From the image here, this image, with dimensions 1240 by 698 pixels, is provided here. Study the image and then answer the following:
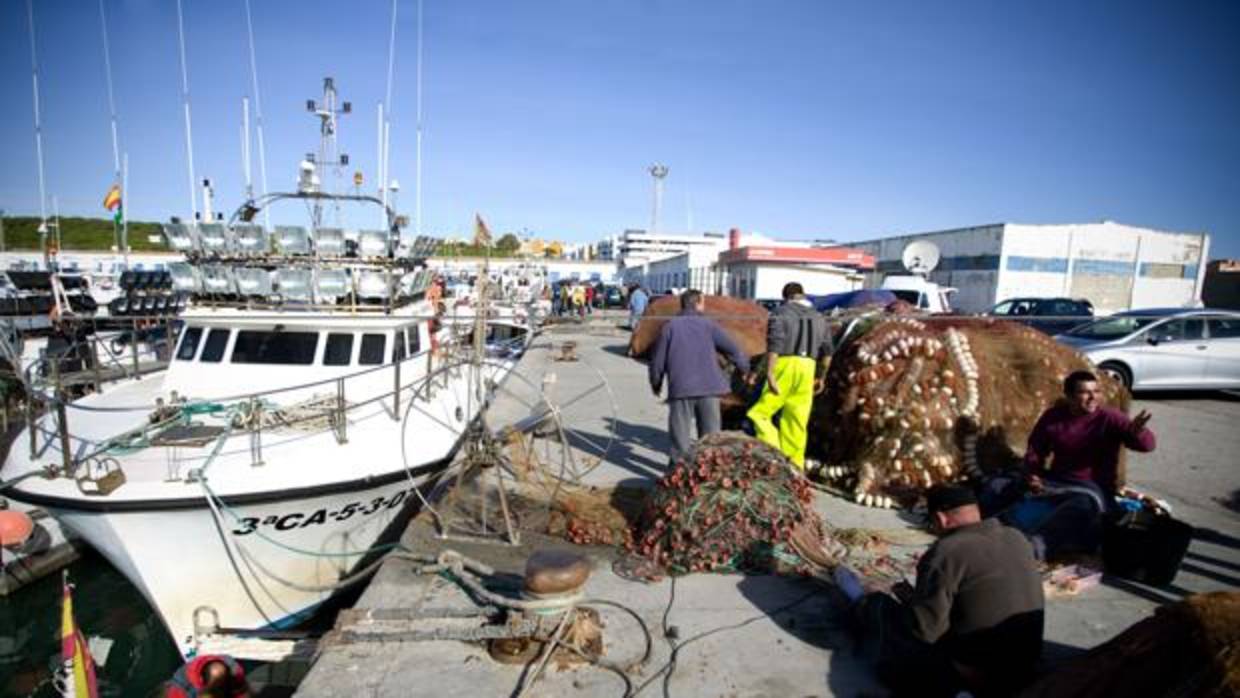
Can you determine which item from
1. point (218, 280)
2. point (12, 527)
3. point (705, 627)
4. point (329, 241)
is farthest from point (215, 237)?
point (705, 627)

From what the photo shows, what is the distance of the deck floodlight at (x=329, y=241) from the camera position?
25.2 ft

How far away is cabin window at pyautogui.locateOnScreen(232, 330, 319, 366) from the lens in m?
7.18

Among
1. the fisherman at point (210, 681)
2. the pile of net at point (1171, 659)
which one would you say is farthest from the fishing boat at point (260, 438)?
the pile of net at point (1171, 659)

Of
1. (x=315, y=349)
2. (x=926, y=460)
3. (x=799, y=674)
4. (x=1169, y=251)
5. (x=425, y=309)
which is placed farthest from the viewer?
(x=1169, y=251)

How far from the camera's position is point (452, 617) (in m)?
3.40

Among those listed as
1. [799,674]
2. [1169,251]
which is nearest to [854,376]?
[799,674]

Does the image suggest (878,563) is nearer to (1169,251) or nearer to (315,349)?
(315,349)

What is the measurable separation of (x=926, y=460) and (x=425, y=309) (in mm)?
7045

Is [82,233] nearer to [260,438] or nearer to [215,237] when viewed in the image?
[215,237]

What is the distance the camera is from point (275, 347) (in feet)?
23.6

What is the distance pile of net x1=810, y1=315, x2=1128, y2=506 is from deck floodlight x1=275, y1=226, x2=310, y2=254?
643 centimetres

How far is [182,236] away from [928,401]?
27.8 feet

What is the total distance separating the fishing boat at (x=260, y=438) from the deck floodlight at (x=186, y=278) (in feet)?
0.05

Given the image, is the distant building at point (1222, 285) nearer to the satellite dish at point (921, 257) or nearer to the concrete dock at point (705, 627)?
the satellite dish at point (921, 257)
